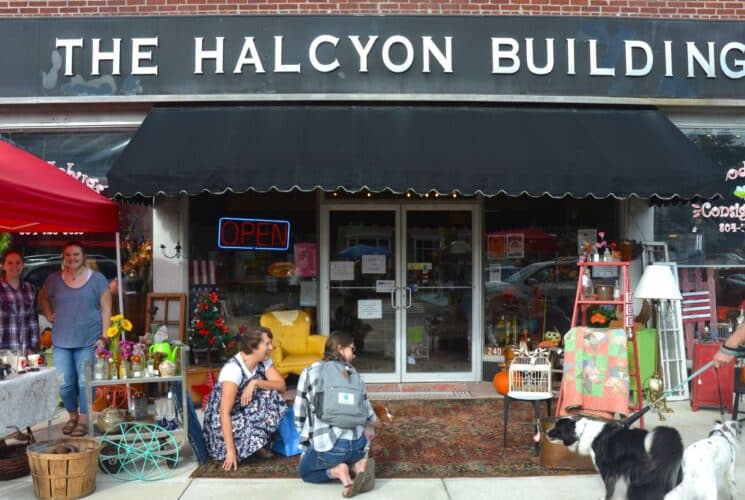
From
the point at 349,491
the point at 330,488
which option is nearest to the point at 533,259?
the point at 330,488

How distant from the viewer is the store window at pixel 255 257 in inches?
338

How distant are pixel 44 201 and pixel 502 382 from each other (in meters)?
5.01

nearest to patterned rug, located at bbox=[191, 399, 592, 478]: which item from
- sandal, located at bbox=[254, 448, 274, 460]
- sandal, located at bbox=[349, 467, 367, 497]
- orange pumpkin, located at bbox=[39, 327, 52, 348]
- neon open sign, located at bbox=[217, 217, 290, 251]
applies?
sandal, located at bbox=[254, 448, 274, 460]

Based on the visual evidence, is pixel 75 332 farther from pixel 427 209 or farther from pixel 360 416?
pixel 427 209

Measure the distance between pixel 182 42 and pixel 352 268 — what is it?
3317 millimetres

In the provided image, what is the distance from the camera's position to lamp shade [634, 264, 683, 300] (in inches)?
266

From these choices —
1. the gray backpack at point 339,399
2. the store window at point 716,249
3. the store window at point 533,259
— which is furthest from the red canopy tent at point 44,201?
the store window at point 716,249

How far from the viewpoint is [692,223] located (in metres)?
8.48

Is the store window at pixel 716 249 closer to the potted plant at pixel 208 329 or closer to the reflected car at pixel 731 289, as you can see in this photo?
the reflected car at pixel 731 289

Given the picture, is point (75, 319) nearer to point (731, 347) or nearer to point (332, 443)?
point (332, 443)

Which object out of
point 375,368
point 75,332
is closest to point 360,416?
point 75,332

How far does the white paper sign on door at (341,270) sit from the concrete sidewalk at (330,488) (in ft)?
12.2

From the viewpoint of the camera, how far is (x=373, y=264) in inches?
349

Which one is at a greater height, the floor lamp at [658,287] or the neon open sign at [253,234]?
the neon open sign at [253,234]
